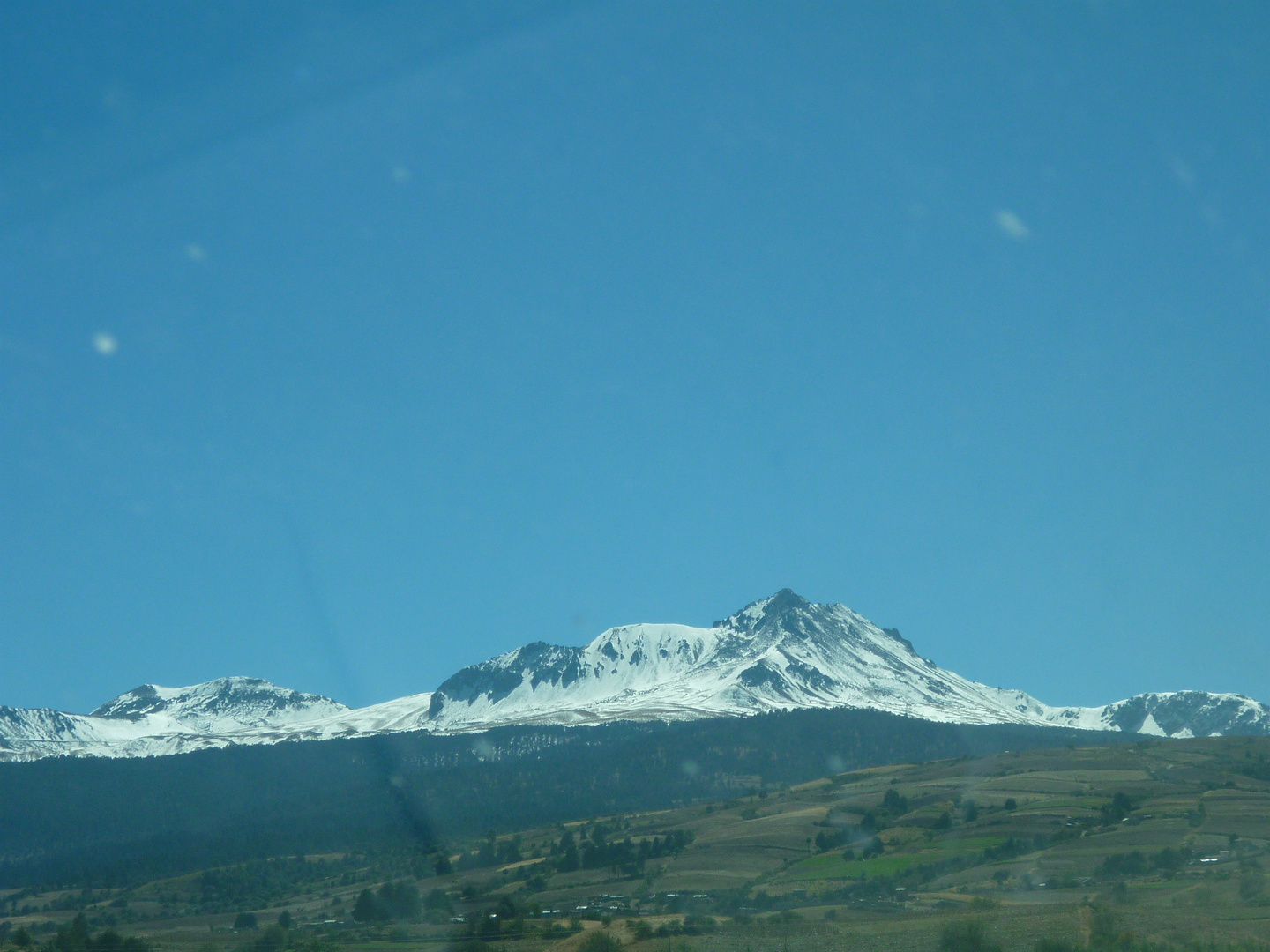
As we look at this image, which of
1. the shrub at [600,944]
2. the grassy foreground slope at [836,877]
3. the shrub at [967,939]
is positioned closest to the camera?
the shrub at [967,939]

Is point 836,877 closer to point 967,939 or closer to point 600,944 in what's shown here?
point 600,944

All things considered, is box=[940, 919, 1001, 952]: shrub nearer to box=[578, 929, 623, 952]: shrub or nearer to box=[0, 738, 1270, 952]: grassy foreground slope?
→ box=[0, 738, 1270, 952]: grassy foreground slope

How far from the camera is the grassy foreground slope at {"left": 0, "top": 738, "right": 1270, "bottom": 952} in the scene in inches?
2461

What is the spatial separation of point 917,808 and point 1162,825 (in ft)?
115

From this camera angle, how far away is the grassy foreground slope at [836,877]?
205 feet

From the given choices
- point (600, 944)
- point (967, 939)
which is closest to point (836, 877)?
point (600, 944)

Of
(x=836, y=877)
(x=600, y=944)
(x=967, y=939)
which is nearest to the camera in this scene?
(x=967, y=939)

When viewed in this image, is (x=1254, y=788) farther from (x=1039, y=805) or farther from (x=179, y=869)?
(x=179, y=869)

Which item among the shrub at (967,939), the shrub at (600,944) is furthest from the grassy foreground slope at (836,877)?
the shrub at (600,944)

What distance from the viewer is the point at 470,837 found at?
521 feet

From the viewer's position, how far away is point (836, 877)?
3807 inches

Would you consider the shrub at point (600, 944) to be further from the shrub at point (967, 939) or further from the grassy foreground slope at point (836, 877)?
the shrub at point (967, 939)

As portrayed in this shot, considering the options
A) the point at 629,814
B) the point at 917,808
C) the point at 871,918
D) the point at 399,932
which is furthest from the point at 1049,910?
the point at 629,814

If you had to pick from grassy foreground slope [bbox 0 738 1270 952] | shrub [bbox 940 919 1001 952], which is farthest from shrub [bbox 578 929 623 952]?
shrub [bbox 940 919 1001 952]
